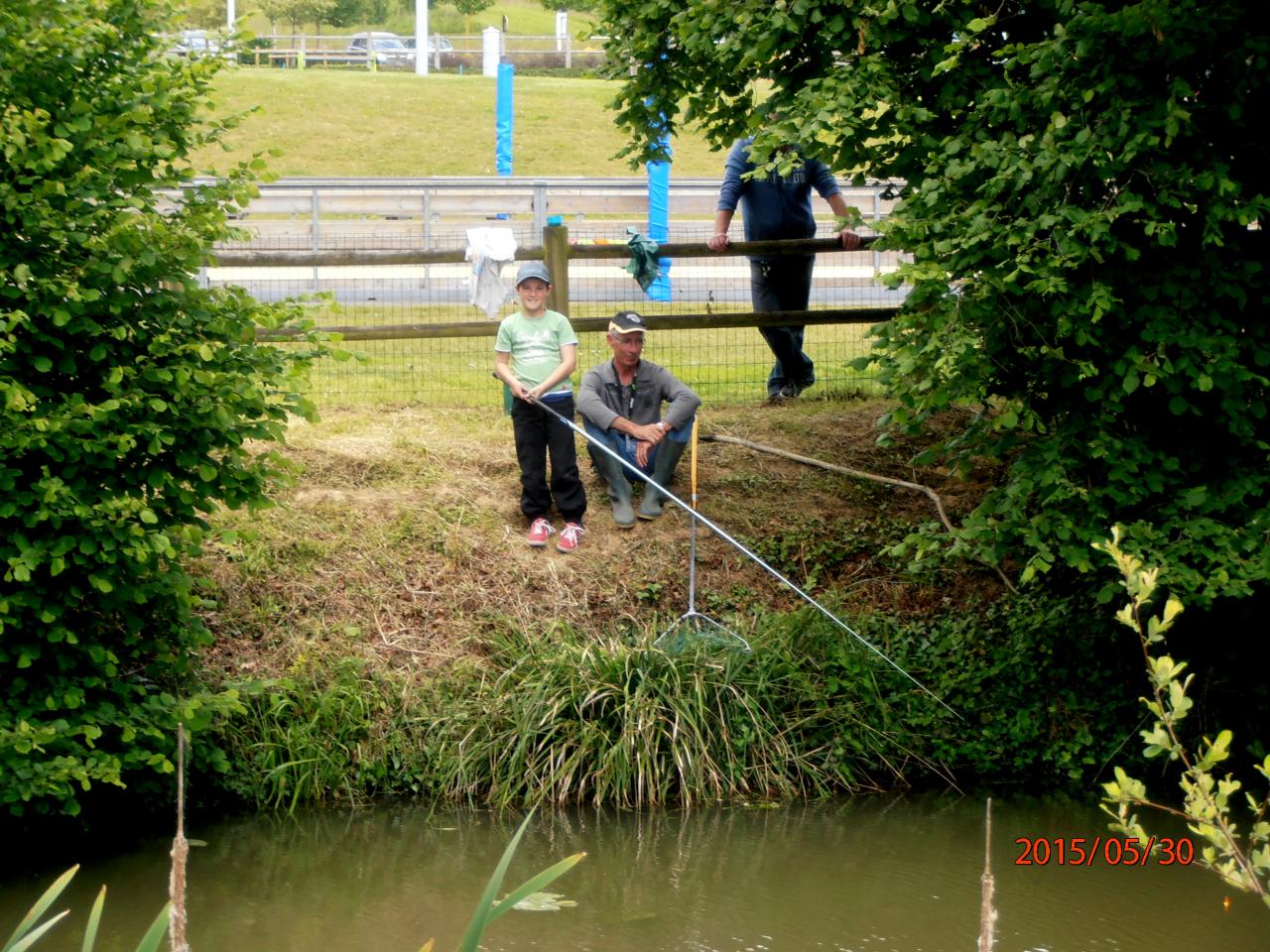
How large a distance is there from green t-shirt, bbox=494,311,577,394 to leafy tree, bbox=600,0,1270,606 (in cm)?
195

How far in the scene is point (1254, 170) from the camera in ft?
22.8

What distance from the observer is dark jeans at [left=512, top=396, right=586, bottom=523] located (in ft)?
28.6

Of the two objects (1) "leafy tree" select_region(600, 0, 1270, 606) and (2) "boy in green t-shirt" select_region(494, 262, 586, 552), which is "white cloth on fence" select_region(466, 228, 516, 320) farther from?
(1) "leafy tree" select_region(600, 0, 1270, 606)

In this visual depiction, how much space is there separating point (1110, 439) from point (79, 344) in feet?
14.6

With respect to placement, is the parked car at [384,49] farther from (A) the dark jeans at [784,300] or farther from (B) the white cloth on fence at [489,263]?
(A) the dark jeans at [784,300]

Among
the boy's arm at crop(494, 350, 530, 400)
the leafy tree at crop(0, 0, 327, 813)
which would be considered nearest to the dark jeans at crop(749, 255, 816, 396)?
the boy's arm at crop(494, 350, 530, 400)

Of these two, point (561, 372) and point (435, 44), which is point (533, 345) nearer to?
point (561, 372)

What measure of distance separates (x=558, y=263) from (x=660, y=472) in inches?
74.4

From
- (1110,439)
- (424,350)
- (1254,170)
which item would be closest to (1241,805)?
(1110,439)

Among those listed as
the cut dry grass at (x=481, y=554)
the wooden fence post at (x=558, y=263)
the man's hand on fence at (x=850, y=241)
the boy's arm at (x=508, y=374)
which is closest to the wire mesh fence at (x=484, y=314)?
the wooden fence post at (x=558, y=263)

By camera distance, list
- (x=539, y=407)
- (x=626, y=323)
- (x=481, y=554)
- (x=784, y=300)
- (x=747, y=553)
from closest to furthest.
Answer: (x=747, y=553)
(x=481, y=554)
(x=539, y=407)
(x=626, y=323)
(x=784, y=300)

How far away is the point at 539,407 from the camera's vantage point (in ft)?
28.3
